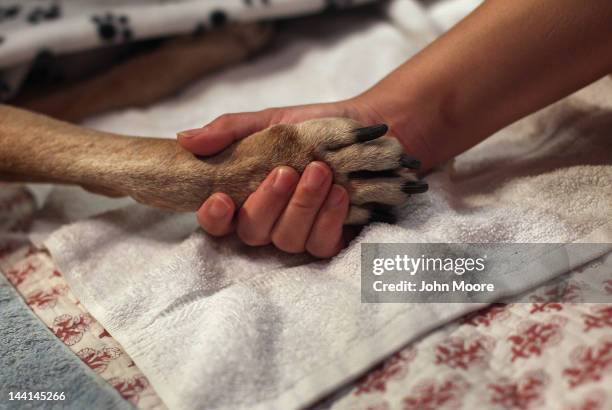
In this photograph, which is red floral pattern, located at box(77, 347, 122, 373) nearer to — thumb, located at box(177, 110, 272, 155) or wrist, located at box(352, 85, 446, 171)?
thumb, located at box(177, 110, 272, 155)

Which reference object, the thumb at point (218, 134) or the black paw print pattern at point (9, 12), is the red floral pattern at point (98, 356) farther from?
the black paw print pattern at point (9, 12)

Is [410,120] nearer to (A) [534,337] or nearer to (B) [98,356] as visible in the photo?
(A) [534,337]

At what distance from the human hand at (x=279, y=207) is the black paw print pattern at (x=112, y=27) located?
0.60 meters

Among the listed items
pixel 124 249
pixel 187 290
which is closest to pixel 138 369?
pixel 187 290

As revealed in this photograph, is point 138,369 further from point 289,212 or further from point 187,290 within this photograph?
point 289,212

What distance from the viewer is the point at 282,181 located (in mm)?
799

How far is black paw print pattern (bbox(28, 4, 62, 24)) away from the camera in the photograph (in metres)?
1.37

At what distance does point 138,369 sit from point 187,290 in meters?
0.12

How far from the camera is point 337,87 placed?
1325mm

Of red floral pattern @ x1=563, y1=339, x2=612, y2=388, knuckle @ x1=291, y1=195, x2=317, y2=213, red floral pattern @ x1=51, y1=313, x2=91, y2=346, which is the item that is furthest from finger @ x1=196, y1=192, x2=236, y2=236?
red floral pattern @ x1=563, y1=339, x2=612, y2=388

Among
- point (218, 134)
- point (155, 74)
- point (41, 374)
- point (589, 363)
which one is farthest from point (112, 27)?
point (589, 363)

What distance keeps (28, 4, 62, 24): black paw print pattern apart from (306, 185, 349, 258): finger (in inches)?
36.9

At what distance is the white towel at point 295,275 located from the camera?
668 millimetres

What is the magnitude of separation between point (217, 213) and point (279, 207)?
9 cm
